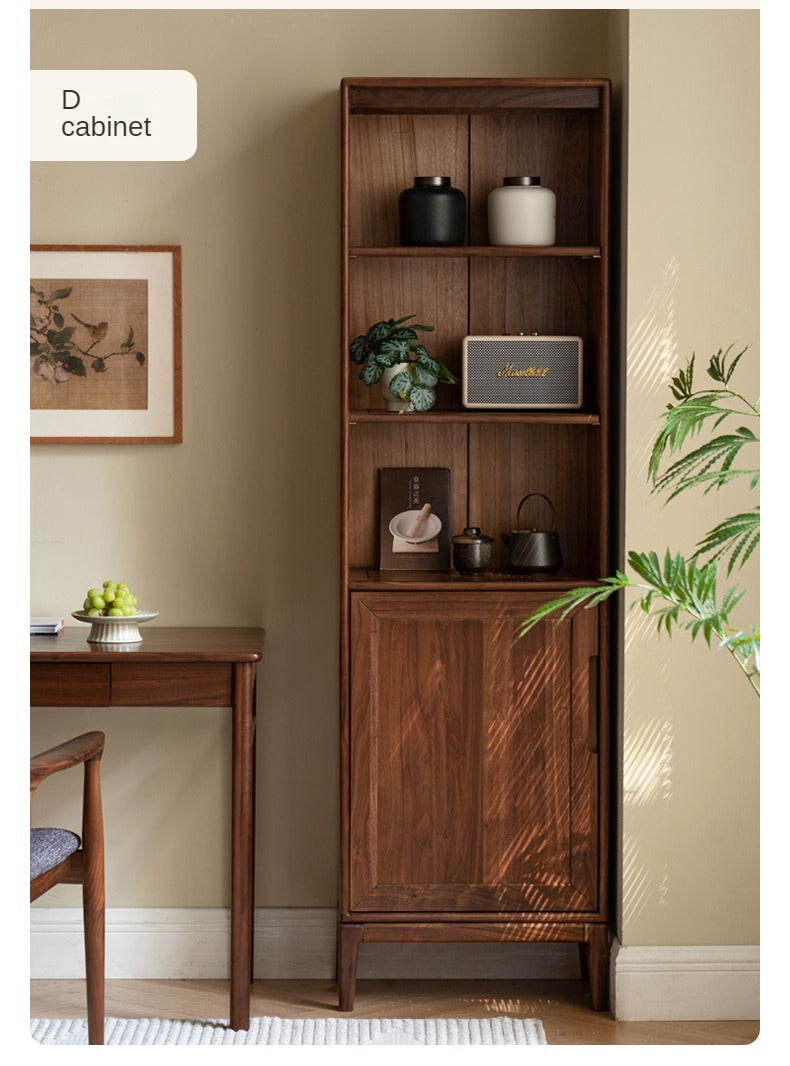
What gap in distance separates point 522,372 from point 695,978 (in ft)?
5.05

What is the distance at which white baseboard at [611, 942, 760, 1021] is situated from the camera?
2668 mm

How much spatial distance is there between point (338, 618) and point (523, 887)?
85 centimetres

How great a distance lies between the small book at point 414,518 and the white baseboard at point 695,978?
109cm

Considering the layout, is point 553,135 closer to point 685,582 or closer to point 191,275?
point 191,275

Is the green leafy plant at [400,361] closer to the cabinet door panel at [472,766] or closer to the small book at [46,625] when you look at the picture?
the cabinet door panel at [472,766]

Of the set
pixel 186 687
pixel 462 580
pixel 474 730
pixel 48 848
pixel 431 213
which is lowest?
pixel 48 848

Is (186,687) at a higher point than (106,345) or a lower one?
lower

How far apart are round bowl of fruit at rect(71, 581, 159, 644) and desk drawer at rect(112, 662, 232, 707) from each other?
0.14m

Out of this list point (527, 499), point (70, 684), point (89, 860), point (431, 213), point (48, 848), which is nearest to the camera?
point (48, 848)

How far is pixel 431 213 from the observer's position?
2.74m

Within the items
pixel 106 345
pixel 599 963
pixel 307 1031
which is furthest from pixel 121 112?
pixel 599 963

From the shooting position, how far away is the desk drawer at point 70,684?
2.50 metres

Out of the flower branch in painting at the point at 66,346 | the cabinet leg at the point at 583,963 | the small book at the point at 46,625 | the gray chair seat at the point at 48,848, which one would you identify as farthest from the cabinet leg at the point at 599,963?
the flower branch in painting at the point at 66,346

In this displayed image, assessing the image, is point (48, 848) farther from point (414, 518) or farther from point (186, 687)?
point (414, 518)
